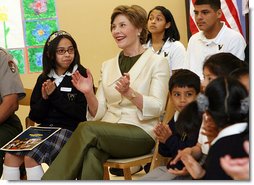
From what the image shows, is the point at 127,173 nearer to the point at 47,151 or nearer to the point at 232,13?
the point at 47,151

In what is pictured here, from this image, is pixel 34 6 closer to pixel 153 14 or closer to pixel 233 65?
pixel 153 14

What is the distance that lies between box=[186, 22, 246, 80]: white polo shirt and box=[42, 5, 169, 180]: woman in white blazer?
158mm

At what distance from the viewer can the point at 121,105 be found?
1.78 meters

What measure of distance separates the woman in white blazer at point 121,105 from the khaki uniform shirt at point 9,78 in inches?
10.4

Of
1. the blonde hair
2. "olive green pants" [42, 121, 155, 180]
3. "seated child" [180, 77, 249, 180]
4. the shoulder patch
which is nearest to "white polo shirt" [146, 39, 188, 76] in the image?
the blonde hair

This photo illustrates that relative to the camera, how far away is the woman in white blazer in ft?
5.21

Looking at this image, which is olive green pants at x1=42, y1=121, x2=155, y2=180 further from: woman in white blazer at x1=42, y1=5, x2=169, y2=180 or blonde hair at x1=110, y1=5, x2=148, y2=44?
blonde hair at x1=110, y1=5, x2=148, y2=44

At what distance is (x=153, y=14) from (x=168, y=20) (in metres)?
0.08

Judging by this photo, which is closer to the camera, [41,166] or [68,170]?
[68,170]

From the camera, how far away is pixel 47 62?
1.85m

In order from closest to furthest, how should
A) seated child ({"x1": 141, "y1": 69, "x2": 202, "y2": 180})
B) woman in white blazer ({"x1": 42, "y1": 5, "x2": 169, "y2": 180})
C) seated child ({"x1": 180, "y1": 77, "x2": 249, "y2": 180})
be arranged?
seated child ({"x1": 180, "y1": 77, "x2": 249, "y2": 180})
seated child ({"x1": 141, "y1": 69, "x2": 202, "y2": 180})
woman in white blazer ({"x1": 42, "y1": 5, "x2": 169, "y2": 180})

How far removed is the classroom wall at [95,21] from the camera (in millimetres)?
1622

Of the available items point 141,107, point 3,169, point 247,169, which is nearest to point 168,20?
point 141,107

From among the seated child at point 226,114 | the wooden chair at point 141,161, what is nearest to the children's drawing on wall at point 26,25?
the wooden chair at point 141,161
